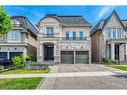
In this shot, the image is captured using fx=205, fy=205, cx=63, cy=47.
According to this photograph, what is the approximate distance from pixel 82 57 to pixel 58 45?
16.1 feet

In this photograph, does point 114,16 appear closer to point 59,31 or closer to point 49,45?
point 59,31

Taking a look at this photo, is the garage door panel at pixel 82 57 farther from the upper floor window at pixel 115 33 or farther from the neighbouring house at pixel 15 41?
the neighbouring house at pixel 15 41

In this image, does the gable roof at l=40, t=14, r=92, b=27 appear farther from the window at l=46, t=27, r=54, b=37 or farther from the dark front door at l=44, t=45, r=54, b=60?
the dark front door at l=44, t=45, r=54, b=60

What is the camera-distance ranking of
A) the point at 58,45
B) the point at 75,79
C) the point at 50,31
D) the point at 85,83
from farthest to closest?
the point at 50,31, the point at 58,45, the point at 75,79, the point at 85,83

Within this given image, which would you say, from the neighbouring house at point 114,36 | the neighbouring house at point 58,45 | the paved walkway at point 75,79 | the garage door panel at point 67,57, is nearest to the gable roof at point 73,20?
the neighbouring house at point 58,45

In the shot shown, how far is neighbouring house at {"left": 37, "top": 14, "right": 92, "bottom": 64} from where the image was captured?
116 ft

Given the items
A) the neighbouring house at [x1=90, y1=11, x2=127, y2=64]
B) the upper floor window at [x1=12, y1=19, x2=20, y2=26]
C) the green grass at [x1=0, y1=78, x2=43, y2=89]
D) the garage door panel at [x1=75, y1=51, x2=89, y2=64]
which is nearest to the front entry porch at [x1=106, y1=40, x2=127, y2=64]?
the neighbouring house at [x1=90, y1=11, x2=127, y2=64]

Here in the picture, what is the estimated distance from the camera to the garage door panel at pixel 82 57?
3651cm

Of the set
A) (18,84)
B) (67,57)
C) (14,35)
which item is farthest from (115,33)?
(18,84)

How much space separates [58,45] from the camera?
35.3 m

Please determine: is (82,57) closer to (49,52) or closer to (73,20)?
(49,52)

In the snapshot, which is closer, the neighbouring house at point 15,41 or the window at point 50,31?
the neighbouring house at point 15,41

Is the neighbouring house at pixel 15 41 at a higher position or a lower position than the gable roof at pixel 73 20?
lower

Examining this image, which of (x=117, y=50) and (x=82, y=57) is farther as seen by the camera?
(x=117, y=50)
